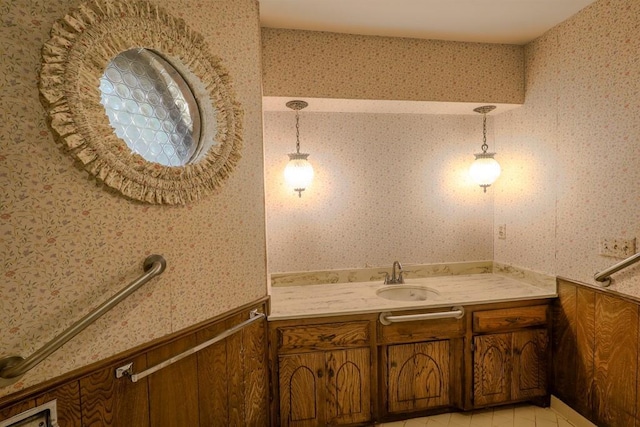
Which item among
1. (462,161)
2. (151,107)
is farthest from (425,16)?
(151,107)

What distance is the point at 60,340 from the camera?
907mm

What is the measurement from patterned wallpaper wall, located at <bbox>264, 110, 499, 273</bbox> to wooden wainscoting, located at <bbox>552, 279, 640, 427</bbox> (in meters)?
0.73

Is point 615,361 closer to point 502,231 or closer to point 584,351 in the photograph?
point 584,351

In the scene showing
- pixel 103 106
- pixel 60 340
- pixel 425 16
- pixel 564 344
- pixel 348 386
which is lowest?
pixel 348 386

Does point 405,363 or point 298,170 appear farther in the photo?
point 298,170

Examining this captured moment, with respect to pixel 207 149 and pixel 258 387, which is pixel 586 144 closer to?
pixel 207 149

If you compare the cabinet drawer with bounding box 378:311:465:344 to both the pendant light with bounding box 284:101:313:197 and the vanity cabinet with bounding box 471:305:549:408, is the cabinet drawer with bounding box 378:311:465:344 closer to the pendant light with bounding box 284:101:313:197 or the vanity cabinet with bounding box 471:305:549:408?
the vanity cabinet with bounding box 471:305:549:408

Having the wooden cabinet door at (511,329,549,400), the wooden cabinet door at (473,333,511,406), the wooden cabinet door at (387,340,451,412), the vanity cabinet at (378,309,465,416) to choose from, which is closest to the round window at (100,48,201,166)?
the vanity cabinet at (378,309,465,416)

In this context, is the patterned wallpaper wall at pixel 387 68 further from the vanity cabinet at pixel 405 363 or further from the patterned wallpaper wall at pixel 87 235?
the vanity cabinet at pixel 405 363

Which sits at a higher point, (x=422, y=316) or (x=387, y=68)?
(x=387, y=68)

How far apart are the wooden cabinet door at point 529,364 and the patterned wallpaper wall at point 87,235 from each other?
1.77 metres

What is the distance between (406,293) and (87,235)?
6.23 feet

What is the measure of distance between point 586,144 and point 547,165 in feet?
0.89

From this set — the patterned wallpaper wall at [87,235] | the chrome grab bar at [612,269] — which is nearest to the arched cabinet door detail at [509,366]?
the chrome grab bar at [612,269]
